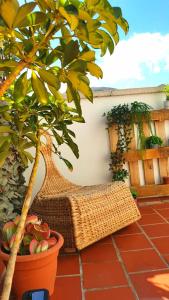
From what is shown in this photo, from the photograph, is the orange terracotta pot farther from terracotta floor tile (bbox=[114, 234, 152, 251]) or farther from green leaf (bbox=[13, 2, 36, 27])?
green leaf (bbox=[13, 2, 36, 27])

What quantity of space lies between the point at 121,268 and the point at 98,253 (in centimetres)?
31

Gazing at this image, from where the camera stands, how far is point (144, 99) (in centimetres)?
345

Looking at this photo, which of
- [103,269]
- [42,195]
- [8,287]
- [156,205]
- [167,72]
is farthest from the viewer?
[167,72]

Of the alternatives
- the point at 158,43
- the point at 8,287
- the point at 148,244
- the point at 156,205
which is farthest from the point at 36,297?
the point at 158,43

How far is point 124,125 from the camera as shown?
3256 mm

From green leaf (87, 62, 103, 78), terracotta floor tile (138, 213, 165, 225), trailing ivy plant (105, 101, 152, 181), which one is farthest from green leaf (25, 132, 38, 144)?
trailing ivy plant (105, 101, 152, 181)

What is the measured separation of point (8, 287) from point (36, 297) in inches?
5.0

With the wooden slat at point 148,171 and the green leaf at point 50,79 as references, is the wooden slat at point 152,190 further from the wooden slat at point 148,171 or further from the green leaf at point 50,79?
the green leaf at point 50,79

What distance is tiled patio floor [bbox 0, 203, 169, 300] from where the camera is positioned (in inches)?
58.2

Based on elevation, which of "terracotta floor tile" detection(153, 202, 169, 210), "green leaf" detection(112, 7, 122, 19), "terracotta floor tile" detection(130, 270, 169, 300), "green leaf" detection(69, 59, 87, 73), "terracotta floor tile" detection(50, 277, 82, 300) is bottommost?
"terracotta floor tile" detection(50, 277, 82, 300)

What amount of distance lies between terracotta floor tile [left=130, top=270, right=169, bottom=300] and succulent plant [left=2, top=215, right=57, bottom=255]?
20.5 inches

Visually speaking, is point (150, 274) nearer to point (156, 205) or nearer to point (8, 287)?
point (8, 287)

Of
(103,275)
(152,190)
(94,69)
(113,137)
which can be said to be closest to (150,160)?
(152,190)

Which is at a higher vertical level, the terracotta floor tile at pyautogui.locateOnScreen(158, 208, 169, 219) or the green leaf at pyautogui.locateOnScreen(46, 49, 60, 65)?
the green leaf at pyautogui.locateOnScreen(46, 49, 60, 65)
